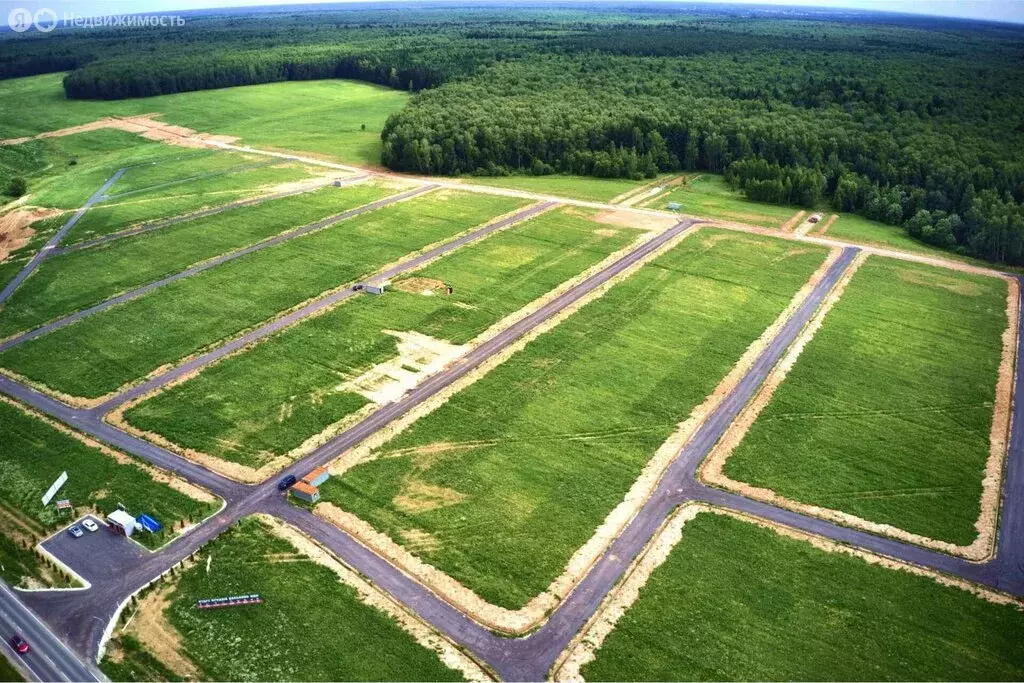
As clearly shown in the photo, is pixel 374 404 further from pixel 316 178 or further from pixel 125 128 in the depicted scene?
pixel 125 128

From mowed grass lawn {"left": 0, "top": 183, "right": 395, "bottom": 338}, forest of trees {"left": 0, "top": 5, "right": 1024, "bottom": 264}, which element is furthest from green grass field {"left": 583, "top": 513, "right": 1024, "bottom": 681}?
forest of trees {"left": 0, "top": 5, "right": 1024, "bottom": 264}

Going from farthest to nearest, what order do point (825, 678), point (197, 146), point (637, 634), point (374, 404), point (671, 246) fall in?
point (197, 146), point (671, 246), point (374, 404), point (637, 634), point (825, 678)

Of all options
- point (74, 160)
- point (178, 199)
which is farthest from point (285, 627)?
point (74, 160)

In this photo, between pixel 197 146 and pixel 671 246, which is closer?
pixel 671 246

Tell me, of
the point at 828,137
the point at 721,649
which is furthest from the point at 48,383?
the point at 828,137

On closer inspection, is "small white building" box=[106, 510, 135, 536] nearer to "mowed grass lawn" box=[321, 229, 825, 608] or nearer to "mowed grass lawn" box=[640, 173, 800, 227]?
"mowed grass lawn" box=[321, 229, 825, 608]

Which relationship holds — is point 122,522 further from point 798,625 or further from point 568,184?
point 568,184

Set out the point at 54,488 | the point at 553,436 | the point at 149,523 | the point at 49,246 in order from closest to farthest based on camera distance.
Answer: the point at 149,523 → the point at 54,488 → the point at 553,436 → the point at 49,246
